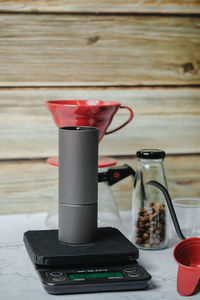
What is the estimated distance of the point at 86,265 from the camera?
928 mm

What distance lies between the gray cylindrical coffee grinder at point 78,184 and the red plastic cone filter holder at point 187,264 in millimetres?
186

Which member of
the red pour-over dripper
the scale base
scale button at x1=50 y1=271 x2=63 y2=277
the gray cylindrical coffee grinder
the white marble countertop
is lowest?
the white marble countertop

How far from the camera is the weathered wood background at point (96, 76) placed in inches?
53.3

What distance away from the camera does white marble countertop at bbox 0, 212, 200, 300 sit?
841 mm

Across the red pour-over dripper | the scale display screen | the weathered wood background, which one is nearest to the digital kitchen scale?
the scale display screen

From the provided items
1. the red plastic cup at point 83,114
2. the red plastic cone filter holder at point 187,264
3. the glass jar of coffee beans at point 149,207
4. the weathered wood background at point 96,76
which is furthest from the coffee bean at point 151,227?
the weathered wood background at point 96,76

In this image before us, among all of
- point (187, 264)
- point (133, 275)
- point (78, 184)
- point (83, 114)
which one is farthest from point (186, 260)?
point (83, 114)

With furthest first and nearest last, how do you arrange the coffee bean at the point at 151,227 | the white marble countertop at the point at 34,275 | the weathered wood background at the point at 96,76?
the weathered wood background at the point at 96,76
the coffee bean at the point at 151,227
the white marble countertop at the point at 34,275

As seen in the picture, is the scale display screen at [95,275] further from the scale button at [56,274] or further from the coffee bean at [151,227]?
the coffee bean at [151,227]

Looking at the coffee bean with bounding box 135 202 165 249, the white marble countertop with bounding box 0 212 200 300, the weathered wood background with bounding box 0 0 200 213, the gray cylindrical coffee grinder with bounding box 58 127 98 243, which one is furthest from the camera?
the weathered wood background with bounding box 0 0 200 213

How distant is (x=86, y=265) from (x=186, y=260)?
0.21 metres

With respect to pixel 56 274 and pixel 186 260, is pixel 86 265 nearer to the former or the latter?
pixel 56 274

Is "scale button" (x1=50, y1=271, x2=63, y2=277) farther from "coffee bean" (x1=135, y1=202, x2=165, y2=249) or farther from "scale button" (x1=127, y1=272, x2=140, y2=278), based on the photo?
"coffee bean" (x1=135, y1=202, x2=165, y2=249)

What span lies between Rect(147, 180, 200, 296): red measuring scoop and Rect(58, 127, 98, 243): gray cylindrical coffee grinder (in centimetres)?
18
